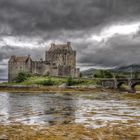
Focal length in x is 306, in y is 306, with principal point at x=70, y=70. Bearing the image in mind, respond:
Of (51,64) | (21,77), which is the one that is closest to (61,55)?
(51,64)

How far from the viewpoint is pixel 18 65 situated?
162 m

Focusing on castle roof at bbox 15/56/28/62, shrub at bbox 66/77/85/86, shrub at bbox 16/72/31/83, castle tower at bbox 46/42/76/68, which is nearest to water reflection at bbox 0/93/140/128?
shrub at bbox 66/77/85/86

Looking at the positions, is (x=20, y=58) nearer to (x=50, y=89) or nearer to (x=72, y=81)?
(x=72, y=81)

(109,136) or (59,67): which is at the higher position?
(59,67)

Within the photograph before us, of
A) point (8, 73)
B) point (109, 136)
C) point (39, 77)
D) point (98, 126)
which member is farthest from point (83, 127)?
point (8, 73)

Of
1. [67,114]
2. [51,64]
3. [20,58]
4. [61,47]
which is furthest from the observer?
[61,47]

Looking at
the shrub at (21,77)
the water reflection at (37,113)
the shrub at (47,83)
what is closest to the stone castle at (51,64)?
the shrub at (21,77)

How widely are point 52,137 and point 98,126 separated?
613 cm

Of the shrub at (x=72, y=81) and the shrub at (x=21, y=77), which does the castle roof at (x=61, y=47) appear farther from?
the shrub at (x=72, y=81)

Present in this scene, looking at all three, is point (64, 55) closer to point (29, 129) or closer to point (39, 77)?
point (39, 77)

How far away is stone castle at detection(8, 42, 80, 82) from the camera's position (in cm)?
16225

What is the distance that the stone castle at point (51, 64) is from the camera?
162 meters

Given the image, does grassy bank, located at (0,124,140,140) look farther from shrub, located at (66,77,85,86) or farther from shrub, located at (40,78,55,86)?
shrub, located at (40,78,55,86)

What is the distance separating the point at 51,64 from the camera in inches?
6718
